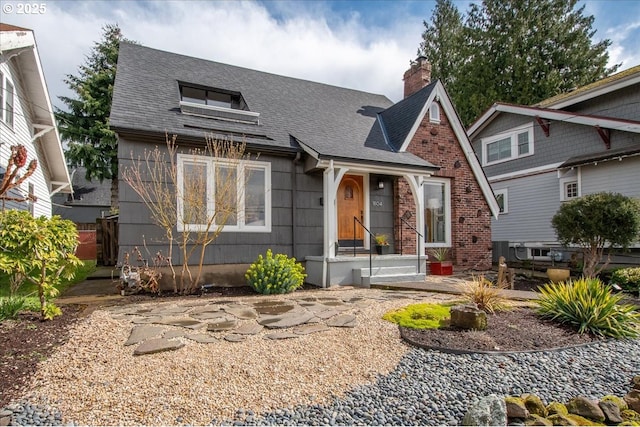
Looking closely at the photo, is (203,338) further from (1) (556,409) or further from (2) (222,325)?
(1) (556,409)

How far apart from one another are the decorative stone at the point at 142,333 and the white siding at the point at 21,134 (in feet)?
19.0

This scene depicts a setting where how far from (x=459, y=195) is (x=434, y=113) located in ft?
8.93

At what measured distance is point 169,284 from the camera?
7504 mm

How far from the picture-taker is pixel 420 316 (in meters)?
4.90

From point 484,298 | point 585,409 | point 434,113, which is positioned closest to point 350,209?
point 434,113

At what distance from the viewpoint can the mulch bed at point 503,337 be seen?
3.88 m

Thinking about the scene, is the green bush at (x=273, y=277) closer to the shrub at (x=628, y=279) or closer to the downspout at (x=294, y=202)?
the downspout at (x=294, y=202)

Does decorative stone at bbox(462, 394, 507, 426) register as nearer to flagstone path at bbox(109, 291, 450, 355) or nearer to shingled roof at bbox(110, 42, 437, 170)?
flagstone path at bbox(109, 291, 450, 355)

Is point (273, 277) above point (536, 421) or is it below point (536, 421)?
above

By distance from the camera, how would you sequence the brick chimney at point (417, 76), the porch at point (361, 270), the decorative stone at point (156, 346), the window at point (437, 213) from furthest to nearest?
the brick chimney at point (417, 76)
the window at point (437, 213)
the porch at point (361, 270)
the decorative stone at point (156, 346)

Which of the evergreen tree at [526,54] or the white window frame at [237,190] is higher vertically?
the evergreen tree at [526,54]

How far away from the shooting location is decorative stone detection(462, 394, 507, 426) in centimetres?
259

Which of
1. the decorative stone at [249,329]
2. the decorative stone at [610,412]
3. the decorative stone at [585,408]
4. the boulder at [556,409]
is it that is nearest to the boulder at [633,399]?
the decorative stone at [610,412]

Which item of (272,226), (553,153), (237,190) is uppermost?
(553,153)
